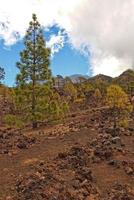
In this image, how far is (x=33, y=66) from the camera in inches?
1909

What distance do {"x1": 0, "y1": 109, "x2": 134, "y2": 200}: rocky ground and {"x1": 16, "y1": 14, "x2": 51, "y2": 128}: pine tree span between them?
7.08 metres

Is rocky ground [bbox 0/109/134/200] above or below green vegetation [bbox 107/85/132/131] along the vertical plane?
below

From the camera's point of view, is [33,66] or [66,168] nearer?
[66,168]

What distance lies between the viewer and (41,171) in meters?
26.5

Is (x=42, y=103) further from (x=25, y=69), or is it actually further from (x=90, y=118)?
(x=90, y=118)

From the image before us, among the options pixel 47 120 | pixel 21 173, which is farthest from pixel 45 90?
pixel 21 173

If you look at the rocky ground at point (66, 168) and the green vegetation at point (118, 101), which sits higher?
the green vegetation at point (118, 101)

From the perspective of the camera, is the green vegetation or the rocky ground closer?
the rocky ground

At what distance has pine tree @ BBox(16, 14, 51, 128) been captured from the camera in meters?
48.1

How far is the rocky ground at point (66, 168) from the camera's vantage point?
76.9 feet

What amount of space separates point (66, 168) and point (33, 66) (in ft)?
72.9

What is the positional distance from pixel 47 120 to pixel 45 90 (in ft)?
17.1

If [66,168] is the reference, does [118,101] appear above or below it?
above

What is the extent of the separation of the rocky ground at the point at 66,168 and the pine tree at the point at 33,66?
708 cm
